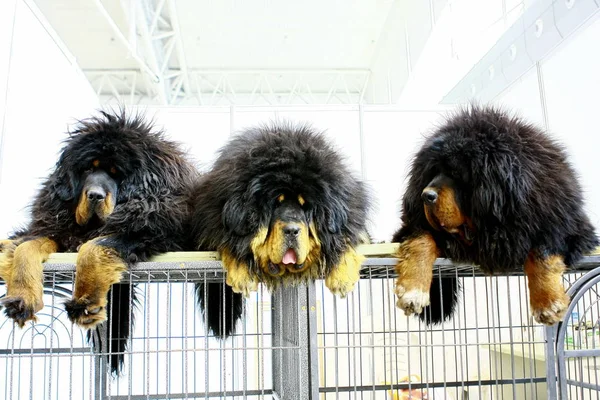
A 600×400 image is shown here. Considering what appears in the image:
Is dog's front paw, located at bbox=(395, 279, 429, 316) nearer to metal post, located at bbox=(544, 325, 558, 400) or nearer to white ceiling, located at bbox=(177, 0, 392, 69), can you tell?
metal post, located at bbox=(544, 325, 558, 400)

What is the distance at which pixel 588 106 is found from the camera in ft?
8.82

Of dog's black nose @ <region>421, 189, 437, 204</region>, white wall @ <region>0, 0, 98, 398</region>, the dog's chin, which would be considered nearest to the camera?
dog's black nose @ <region>421, 189, 437, 204</region>

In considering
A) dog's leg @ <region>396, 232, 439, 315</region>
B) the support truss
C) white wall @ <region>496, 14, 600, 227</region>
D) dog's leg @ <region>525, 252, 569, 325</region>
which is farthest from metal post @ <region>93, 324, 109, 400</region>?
the support truss

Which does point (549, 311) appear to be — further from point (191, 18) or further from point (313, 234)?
point (191, 18)

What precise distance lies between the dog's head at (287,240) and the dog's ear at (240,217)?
33 mm

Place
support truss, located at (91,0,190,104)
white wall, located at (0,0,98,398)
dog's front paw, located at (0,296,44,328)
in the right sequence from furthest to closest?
support truss, located at (91,0,190,104), white wall, located at (0,0,98,398), dog's front paw, located at (0,296,44,328)

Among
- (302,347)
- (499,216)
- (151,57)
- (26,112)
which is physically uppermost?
(151,57)

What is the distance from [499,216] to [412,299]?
35 centimetres

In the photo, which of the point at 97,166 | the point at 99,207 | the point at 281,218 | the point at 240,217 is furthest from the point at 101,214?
the point at 281,218

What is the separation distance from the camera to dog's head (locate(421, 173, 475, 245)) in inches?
62.1

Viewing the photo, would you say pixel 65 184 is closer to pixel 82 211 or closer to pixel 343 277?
pixel 82 211

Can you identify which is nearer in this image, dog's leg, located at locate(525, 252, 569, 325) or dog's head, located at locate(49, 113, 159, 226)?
dog's leg, located at locate(525, 252, 569, 325)

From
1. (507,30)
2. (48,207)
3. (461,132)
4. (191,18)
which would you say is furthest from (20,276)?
(191,18)

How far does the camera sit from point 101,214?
5.47ft
